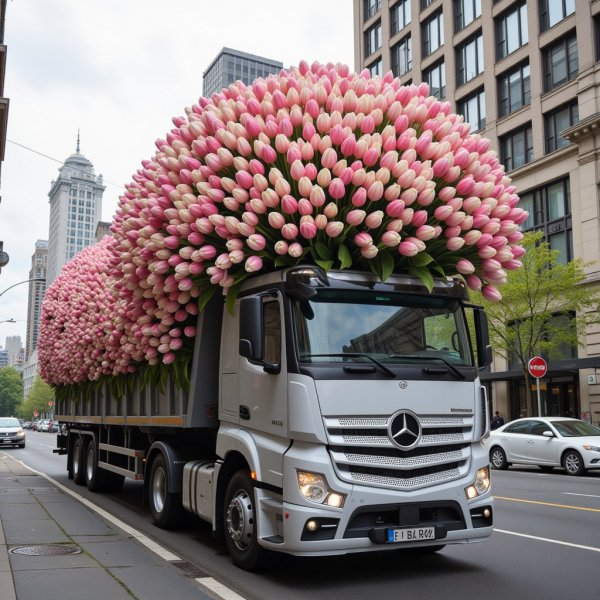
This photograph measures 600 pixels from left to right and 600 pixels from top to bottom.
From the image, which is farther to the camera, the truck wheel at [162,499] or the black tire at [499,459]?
the black tire at [499,459]

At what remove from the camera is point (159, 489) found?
965 cm

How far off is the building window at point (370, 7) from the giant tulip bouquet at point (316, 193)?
150 feet

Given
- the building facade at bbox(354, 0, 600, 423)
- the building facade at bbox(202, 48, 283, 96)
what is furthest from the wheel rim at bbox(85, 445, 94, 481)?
the building facade at bbox(202, 48, 283, 96)

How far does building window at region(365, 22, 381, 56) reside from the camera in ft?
164

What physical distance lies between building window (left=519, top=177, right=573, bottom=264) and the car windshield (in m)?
15.3

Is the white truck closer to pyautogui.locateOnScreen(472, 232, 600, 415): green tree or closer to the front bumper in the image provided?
the front bumper

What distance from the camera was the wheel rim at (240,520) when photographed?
6.97 meters

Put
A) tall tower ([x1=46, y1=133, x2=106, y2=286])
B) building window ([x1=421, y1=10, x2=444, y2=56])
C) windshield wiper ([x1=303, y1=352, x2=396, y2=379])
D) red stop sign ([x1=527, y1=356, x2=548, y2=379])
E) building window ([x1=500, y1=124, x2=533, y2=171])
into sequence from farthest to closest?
tall tower ([x1=46, y1=133, x2=106, y2=286])
building window ([x1=421, y1=10, x2=444, y2=56])
building window ([x1=500, y1=124, x2=533, y2=171])
red stop sign ([x1=527, y1=356, x2=548, y2=379])
windshield wiper ([x1=303, y1=352, x2=396, y2=379])

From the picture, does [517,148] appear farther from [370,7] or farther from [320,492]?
[320,492]

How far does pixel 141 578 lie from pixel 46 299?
10.6m

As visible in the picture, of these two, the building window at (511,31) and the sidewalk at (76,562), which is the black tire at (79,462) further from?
the building window at (511,31)

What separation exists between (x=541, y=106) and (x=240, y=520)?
108ft

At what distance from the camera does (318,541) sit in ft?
20.4

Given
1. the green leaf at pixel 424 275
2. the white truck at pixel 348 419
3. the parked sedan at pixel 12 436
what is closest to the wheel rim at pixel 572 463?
the white truck at pixel 348 419
